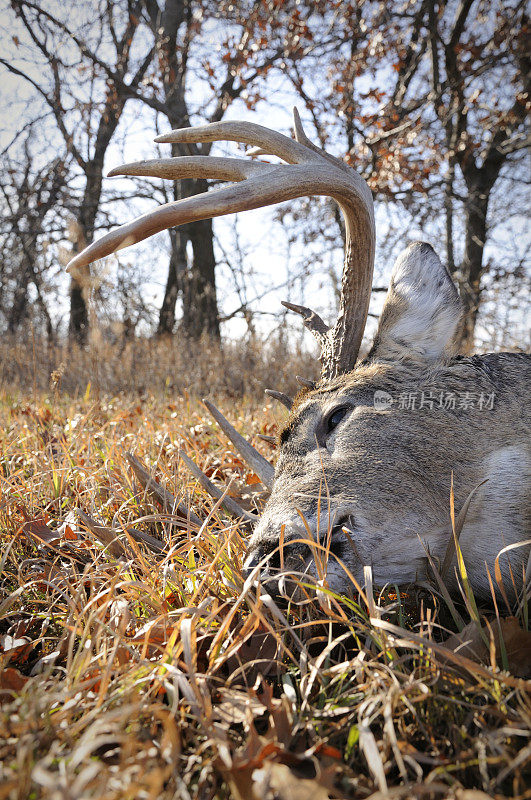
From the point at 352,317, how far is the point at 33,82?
1382 cm

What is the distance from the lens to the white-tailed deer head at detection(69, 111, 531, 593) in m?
1.73

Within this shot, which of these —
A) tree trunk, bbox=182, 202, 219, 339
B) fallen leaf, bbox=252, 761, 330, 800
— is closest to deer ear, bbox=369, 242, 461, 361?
fallen leaf, bbox=252, 761, 330, 800

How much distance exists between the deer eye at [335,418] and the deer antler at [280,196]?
0.40 meters

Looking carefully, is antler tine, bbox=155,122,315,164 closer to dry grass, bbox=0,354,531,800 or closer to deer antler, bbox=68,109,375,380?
deer antler, bbox=68,109,375,380

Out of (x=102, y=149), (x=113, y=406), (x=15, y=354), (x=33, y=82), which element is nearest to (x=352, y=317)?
(x=113, y=406)

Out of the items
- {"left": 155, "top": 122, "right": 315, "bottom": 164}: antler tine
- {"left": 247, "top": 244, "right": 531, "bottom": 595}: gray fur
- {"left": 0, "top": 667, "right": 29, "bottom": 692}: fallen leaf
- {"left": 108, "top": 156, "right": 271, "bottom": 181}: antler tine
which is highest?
{"left": 155, "top": 122, "right": 315, "bottom": 164}: antler tine

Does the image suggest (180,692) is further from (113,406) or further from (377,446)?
(113,406)

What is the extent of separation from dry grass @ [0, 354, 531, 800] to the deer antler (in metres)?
1.10

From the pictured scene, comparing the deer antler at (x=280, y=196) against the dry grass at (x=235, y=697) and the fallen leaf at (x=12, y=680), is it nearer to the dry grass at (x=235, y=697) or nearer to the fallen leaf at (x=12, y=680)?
the dry grass at (x=235, y=697)

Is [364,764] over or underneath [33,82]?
underneath

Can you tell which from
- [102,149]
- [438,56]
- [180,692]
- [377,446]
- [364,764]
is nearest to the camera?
[364,764]

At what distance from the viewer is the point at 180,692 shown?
4.36ft

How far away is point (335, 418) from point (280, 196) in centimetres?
94

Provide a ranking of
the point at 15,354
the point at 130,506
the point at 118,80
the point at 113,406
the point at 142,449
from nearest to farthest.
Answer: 1. the point at 130,506
2. the point at 142,449
3. the point at 113,406
4. the point at 15,354
5. the point at 118,80
